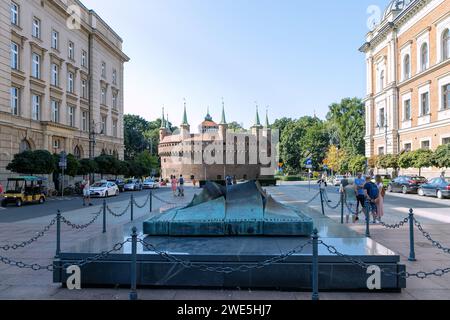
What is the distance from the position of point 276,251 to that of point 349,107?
285 feet

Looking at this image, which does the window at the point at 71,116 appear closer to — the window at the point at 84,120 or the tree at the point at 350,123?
the window at the point at 84,120

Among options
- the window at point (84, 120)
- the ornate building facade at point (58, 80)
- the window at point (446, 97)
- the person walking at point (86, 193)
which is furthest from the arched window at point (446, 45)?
the window at point (84, 120)

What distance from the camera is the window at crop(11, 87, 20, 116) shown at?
29906 millimetres

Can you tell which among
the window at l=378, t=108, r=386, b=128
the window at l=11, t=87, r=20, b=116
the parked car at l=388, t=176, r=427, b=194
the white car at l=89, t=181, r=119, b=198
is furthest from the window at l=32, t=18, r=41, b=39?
the window at l=378, t=108, r=386, b=128

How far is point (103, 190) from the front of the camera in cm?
3166

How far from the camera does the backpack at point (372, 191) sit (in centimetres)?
1299

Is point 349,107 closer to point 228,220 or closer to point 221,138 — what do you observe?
point 221,138

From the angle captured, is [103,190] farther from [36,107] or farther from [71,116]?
[71,116]

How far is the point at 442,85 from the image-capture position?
36688 millimetres

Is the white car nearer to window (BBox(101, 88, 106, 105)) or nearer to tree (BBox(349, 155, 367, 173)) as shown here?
window (BBox(101, 88, 106, 105))

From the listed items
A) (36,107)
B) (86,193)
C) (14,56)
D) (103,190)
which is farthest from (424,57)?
(14,56)

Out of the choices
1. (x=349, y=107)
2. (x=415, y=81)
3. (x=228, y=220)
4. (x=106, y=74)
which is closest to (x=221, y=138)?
(x=349, y=107)

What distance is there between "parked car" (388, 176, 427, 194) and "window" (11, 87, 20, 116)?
3155 cm

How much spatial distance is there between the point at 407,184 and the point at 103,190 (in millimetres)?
24642
